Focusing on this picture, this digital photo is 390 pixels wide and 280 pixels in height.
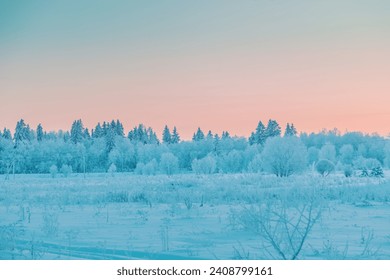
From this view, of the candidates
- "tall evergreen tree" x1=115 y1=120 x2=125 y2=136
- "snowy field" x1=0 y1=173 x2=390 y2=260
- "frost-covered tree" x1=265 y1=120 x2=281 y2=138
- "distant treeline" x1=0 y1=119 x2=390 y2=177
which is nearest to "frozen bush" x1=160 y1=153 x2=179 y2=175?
"distant treeline" x1=0 y1=119 x2=390 y2=177

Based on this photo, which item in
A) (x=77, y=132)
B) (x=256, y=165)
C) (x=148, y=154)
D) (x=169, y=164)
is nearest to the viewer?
(x=256, y=165)

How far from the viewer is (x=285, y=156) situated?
4462 cm

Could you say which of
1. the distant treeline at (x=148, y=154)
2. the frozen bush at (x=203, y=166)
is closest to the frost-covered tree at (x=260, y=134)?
the distant treeline at (x=148, y=154)

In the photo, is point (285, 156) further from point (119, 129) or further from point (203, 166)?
point (119, 129)

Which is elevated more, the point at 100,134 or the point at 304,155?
the point at 100,134

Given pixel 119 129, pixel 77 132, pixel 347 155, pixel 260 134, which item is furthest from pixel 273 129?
pixel 77 132

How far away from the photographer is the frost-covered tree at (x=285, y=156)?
44.4 m

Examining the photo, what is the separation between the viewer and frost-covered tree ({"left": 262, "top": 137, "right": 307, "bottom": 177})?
44.4m

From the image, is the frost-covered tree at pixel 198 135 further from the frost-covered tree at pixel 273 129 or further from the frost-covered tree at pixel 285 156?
the frost-covered tree at pixel 285 156

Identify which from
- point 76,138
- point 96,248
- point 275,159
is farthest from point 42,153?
point 96,248
